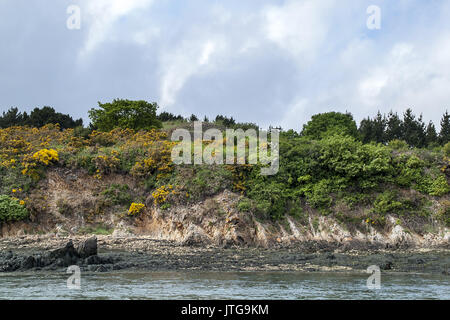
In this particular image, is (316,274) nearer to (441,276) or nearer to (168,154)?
(441,276)

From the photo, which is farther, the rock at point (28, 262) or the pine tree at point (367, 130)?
the pine tree at point (367, 130)

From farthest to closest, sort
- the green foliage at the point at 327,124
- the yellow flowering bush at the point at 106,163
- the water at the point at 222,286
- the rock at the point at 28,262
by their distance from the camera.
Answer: the green foliage at the point at 327,124 → the yellow flowering bush at the point at 106,163 → the rock at the point at 28,262 → the water at the point at 222,286

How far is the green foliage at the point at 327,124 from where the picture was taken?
48.4 metres

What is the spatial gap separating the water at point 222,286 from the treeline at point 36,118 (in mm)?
38052

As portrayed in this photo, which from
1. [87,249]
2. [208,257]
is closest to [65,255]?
[87,249]

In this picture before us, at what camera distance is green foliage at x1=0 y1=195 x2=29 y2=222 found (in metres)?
30.3

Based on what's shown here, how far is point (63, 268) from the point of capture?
19.2 m

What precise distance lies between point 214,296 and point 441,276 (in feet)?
31.1

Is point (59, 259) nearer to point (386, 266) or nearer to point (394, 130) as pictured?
point (386, 266)

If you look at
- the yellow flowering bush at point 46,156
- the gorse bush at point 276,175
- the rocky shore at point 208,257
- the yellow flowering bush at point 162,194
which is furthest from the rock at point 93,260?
the yellow flowering bush at point 46,156

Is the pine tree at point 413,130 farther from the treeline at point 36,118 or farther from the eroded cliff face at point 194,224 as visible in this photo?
the treeline at point 36,118

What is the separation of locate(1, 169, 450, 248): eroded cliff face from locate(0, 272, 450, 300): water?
33.1 ft

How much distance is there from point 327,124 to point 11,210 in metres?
32.0
